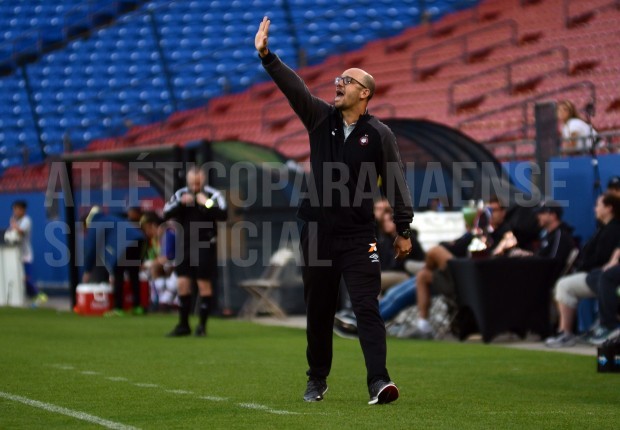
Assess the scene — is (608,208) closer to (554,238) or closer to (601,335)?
(554,238)

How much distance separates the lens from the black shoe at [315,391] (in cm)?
799

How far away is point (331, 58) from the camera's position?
30.0 metres

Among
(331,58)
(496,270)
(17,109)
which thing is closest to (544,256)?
(496,270)

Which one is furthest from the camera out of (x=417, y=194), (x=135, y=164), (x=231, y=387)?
(x=135, y=164)

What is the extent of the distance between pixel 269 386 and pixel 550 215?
223 inches

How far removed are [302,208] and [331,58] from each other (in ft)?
73.3

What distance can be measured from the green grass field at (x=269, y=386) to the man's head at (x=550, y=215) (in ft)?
5.25

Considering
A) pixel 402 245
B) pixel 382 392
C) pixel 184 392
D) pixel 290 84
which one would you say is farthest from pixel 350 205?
pixel 184 392

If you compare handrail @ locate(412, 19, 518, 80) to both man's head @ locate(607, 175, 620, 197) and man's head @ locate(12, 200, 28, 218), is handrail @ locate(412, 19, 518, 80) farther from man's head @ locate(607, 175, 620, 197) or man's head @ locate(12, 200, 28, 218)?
man's head @ locate(607, 175, 620, 197)

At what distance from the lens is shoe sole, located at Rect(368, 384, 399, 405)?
765 centimetres

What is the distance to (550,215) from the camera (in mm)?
13836

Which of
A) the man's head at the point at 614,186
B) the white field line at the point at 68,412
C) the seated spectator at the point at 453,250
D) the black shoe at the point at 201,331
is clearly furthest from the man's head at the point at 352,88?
the black shoe at the point at 201,331

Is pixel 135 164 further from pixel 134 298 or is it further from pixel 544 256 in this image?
pixel 544 256

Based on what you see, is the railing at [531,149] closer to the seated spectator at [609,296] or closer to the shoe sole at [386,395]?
the seated spectator at [609,296]
